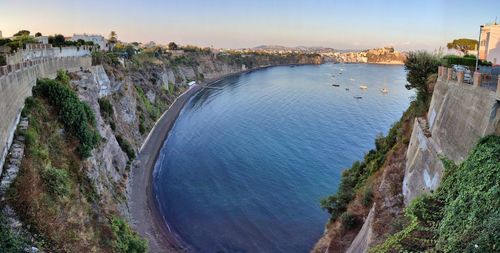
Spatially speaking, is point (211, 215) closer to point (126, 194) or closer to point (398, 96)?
point (126, 194)

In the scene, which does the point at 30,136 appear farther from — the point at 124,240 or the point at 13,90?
the point at 124,240

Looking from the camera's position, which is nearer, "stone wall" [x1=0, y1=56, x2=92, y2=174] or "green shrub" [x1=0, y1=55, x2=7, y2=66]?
"stone wall" [x1=0, y1=56, x2=92, y2=174]

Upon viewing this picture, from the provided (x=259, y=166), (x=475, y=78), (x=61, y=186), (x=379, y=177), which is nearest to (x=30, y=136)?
(x=61, y=186)


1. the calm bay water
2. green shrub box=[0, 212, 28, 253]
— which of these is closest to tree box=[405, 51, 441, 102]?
the calm bay water

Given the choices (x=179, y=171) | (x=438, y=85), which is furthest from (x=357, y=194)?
(x=179, y=171)

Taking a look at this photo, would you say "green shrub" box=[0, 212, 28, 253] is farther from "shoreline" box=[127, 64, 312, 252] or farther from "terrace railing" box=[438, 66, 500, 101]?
"terrace railing" box=[438, 66, 500, 101]

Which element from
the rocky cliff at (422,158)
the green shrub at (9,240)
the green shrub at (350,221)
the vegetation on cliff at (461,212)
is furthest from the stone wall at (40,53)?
the vegetation on cliff at (461,212)
